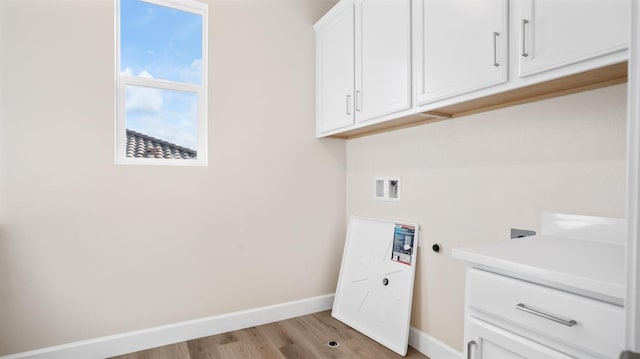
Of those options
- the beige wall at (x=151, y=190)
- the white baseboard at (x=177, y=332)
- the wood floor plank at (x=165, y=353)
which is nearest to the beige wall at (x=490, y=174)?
the beige wall at (x=151, y=190)

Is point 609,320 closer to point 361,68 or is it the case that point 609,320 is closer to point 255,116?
point 361,68

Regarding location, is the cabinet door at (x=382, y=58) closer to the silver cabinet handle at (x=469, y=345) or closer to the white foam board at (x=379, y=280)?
the white foam board at (x=379, y=280)

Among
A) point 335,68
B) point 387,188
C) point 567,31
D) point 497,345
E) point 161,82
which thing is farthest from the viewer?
point 335,68

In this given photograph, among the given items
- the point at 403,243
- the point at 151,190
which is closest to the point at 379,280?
the point at 403,243

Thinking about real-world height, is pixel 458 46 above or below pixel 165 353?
above

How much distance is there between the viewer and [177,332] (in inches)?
89.5

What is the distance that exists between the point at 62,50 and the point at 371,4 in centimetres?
196

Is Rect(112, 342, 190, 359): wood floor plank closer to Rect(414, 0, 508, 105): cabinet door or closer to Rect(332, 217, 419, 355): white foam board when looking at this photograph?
Rect(332, 217, 419, 355): white foam board

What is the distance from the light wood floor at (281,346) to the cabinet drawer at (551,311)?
1.24 meters

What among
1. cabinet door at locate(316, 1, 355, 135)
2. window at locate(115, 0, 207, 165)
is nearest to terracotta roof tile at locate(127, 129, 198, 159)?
window at locate(115, 0, 207, 165)

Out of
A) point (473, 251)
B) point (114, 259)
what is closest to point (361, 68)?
point (473, 251)

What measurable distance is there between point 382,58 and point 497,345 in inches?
65.1

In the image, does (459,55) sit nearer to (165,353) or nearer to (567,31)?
(567,31)

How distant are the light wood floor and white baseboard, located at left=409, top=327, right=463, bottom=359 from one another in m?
0.04
